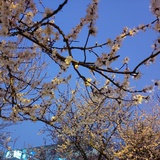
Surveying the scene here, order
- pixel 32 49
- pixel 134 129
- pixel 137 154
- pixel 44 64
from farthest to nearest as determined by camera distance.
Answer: pixel 134 129 → pixel 137 154 → pixel 44 64 → pixel 32 49

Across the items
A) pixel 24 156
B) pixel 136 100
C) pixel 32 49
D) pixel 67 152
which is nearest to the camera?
pixel 136 100

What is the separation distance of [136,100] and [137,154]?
24.9ft

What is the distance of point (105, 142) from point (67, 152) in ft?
10.7

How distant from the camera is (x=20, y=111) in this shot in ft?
13.1

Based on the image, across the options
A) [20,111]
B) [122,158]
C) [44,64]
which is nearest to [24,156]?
[122,158]

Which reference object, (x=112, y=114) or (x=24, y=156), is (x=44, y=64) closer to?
(x=112, y=114)

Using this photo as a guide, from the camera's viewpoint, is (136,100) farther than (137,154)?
No

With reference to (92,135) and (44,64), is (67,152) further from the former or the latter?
(44,64)

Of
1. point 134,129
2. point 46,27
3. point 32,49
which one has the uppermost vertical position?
point 134,129

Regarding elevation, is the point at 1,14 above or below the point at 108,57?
below

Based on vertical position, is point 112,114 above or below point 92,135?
above

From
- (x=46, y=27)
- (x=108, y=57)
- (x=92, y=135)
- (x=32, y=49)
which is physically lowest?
(x=108, y=57)

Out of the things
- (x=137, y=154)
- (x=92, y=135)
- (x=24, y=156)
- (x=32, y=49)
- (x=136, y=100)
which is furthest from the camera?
(x=24, y=156)

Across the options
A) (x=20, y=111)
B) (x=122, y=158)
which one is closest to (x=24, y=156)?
(x=122, y=158)
